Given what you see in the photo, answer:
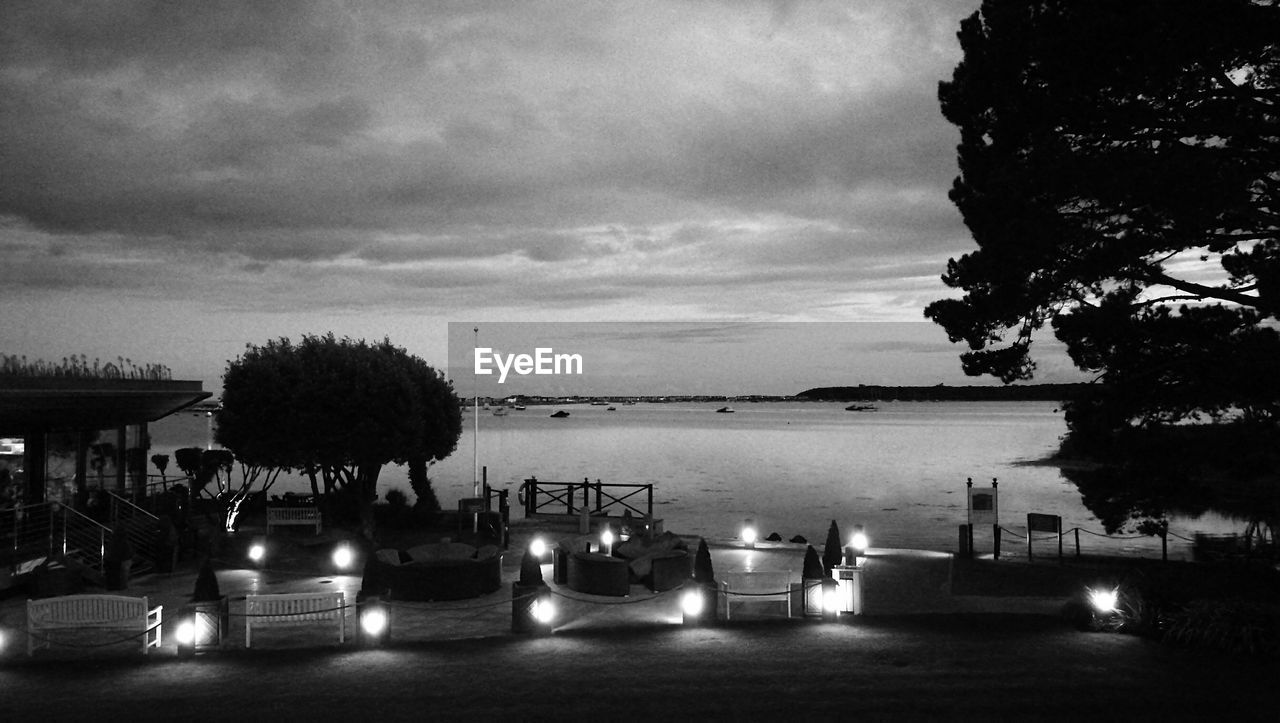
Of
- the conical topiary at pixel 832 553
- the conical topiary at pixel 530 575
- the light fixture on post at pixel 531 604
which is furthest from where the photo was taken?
the conical topiary at pixel 832 553

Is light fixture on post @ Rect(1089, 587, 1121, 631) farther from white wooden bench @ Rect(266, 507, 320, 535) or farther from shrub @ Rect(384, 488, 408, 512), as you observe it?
shrub @ Rect(384, 488, 408, 512)

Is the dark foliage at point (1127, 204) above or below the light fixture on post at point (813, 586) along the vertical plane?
above

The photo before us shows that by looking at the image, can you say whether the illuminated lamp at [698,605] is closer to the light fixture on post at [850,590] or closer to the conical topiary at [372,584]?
the light fixture on post at [850,590]

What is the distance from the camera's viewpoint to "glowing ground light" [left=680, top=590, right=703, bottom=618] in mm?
13016

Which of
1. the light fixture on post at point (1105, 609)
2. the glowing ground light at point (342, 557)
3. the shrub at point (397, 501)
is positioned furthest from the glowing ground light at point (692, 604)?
the shrub at point (397, 501)

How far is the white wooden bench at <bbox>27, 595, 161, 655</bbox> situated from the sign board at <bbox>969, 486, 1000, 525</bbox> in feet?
56.2

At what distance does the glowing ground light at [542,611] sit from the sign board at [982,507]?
39.2ft

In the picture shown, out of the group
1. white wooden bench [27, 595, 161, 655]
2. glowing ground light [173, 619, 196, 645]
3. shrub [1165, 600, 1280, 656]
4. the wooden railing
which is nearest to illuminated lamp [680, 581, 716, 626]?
shrub [1165, 600, 1280, 656]

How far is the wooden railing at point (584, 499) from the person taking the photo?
1097 inches

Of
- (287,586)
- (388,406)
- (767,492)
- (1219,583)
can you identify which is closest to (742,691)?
(287,586)

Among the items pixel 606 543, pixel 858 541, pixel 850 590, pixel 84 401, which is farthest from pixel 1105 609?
pixel 84 401

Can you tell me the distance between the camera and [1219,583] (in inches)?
648

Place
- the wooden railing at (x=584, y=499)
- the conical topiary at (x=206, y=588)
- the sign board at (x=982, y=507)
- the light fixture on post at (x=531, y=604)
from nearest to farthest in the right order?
the conical topiary at (x=206, y=588)
the light fixture on post at (x=531, y=604)
the sign board at (x=982, y=507)
the wooden railing at (x=584, y=499)

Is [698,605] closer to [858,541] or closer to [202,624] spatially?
[202,624]
